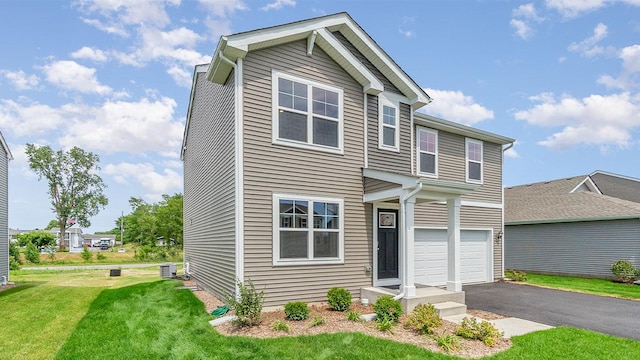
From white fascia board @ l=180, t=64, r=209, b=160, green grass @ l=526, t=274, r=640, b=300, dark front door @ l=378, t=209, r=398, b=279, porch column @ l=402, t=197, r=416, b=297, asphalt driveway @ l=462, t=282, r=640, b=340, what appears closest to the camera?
asphalt driveway @ l=462, t=282, r=640, b=340

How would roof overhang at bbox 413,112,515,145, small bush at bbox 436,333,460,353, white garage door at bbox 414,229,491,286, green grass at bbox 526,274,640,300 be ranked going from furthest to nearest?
1. roof overhang at bbox 413,112,515,145
2. white garage door at bbox 414,229,491,286
3. green grass at bbox 526,274,640,300
4. small bush at bbox 436,333,460,353

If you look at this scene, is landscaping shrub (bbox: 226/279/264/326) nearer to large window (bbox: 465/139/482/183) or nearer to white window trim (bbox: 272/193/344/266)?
white window trim (bbox: 272/193/344/266)

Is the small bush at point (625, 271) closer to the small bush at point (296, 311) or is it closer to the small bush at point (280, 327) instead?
the small bush at point (296, 311)

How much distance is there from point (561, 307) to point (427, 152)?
19.4ft

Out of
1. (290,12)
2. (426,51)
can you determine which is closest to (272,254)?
(290,12)

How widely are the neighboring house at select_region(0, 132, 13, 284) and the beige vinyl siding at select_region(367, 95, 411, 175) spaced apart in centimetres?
1415

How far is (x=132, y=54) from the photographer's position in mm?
12023

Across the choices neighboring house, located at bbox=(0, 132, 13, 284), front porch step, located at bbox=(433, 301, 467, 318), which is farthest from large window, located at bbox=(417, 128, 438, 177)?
neighboring house, located at bbox=(0, 132, 13, 284)

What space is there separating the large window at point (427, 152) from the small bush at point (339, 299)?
5885 mm

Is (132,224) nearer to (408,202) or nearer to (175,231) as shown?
(175,231)

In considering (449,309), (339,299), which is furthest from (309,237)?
(449,309)

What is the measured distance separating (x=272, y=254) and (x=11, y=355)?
4.60 m

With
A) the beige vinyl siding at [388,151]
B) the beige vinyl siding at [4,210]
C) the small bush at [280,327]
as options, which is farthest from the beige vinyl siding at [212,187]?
the beige vinyl siding at [4,210]

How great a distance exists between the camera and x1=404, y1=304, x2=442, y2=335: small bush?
20.7 feet
